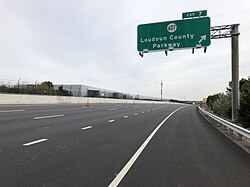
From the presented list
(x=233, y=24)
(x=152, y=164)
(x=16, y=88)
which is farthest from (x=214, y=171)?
(x=16, y=88)

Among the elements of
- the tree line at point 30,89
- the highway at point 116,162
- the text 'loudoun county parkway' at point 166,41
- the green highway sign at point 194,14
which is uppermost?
the green highway sign at point 194,14

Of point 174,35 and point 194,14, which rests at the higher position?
point 194,14

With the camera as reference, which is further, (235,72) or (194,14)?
(194,14)

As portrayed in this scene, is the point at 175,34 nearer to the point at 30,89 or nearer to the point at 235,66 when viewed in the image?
the point at 235,66

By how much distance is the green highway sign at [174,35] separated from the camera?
740 inches

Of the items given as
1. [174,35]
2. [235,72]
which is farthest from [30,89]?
[235,72]

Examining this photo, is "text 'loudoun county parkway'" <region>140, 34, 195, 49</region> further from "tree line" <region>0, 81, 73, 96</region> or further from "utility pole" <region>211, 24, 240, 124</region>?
"tree line" <region>0, 81, 73, 96</region>

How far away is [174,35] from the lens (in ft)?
64.8

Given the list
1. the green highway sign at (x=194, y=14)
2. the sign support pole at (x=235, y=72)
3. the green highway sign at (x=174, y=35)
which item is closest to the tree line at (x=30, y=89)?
the green highway sign at (x=174, y=35)

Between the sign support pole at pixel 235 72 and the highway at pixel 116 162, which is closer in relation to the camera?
the highway at pixel 116 162

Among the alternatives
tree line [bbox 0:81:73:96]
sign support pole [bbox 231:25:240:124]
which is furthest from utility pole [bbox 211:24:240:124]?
tree line [bbox 0:81:73:96]

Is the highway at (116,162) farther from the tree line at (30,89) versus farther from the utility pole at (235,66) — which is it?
the tree line at (30,89)

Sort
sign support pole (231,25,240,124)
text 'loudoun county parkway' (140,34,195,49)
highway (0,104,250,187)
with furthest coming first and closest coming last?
text 'loudoun county parkway' (140,34,195,49)
sign support pole (231,25,240,124)
highway (0,104,250,187)

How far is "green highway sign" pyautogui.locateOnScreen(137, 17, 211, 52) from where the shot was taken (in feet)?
61.7
